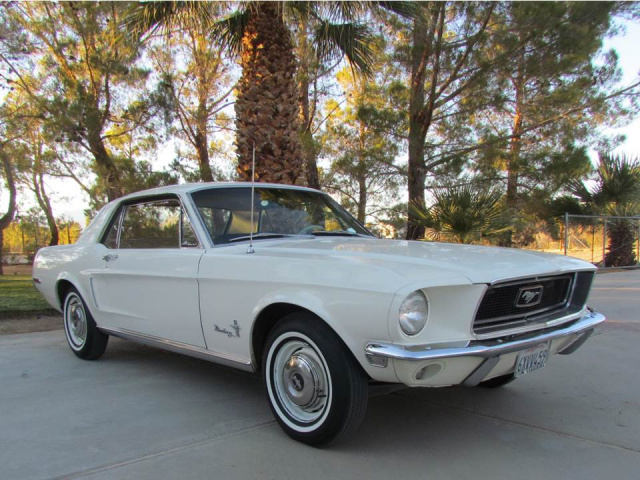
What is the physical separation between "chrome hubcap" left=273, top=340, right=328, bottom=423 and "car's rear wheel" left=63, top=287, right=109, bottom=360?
2441 millimetres

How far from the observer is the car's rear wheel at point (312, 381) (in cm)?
272

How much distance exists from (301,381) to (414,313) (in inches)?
32.8

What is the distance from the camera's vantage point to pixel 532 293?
3.03 metres

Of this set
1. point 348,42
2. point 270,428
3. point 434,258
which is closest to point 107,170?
point 348,42

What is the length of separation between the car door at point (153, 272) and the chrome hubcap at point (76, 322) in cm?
52

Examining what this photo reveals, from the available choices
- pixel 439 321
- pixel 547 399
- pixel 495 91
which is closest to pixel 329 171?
pixel 495 91

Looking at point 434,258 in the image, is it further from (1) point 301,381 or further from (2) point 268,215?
(2) point 268,215

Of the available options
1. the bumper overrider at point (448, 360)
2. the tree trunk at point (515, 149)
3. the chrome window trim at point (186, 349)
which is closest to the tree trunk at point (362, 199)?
the tree trunk at point (515, 149)

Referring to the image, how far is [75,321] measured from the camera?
508 cm

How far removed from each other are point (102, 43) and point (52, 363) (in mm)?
12875

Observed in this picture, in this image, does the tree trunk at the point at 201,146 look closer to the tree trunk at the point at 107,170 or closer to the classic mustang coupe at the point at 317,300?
the tree trunk at the point at 107,170

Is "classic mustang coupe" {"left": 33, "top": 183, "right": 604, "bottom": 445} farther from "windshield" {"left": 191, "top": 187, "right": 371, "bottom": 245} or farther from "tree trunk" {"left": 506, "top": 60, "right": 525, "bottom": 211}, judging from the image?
"tree trunk" {"left": 506, "top": 60, "right": 525, "bottom": 211}

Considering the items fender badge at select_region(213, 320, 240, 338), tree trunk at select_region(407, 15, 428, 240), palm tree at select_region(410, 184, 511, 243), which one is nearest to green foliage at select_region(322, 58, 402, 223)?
tree trunk at select_region(407, 15, 428, 240)

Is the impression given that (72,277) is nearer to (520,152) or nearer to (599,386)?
(599,386)
